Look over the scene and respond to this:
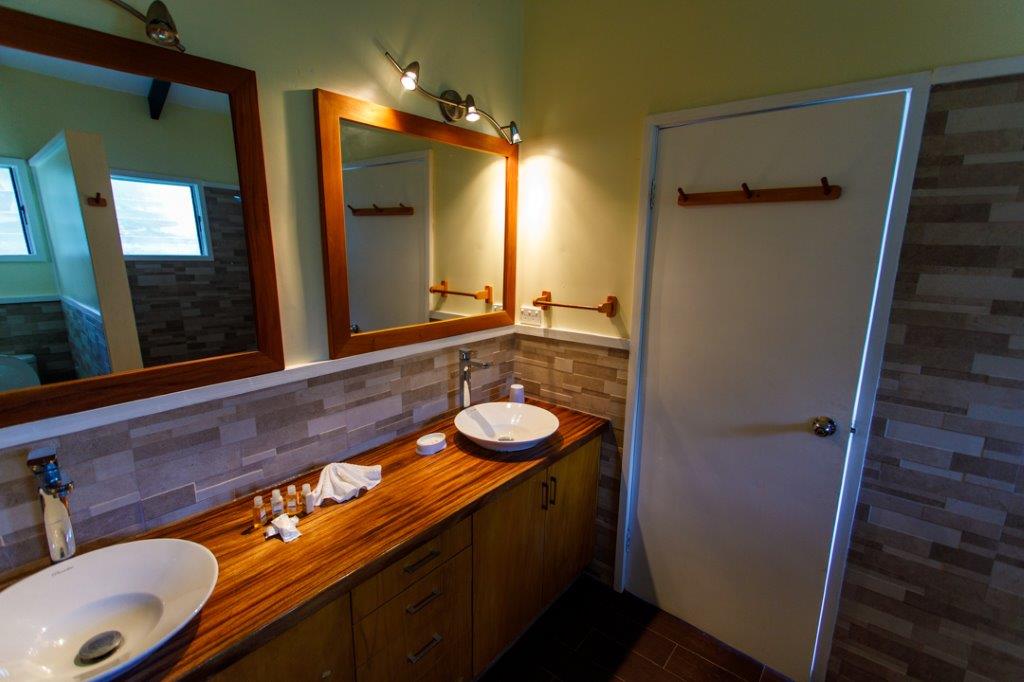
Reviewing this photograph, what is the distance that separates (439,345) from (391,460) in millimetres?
514

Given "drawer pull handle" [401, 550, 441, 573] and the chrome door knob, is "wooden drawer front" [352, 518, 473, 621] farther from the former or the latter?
the chrome door knob

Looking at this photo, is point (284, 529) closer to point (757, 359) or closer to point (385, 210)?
point (385, 210)

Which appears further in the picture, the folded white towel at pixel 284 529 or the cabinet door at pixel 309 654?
the folded white towel at pixel 284 529

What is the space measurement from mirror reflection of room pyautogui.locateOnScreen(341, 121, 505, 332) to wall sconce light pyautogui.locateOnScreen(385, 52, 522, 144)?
0.39ft

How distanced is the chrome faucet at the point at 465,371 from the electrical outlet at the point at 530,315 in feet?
1.10

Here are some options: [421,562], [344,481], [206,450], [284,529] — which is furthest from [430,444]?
[206,450]

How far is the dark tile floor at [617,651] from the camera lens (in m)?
1.79

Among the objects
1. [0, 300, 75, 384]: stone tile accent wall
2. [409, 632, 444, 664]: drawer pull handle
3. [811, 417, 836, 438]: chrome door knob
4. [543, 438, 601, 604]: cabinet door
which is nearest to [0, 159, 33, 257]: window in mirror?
[0, 300, 75, 384]: stone tile accent wall

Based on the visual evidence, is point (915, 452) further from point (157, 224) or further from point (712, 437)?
point (157, 224)

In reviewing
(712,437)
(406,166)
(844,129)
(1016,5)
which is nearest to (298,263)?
(406,166)

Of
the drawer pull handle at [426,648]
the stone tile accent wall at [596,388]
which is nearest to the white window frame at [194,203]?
the drawer pull handle at [426,648]

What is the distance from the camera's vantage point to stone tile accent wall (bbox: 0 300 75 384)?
982mm

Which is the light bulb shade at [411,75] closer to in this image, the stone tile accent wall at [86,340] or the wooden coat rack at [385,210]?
the wooden coat rack at [385,210]

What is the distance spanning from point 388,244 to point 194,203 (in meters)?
0.65
